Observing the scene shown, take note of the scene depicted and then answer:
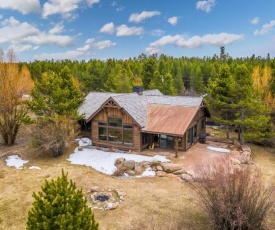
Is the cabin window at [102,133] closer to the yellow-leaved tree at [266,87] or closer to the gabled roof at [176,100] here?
the gabled roof at [176,100]

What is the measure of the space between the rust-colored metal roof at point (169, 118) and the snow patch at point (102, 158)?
2.77 meters

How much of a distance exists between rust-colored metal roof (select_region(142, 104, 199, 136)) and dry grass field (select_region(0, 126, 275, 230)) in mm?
5772

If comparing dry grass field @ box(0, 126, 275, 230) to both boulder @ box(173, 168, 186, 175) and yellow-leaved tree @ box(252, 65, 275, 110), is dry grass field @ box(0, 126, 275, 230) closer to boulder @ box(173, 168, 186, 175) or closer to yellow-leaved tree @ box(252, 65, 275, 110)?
boulder @ box(173, 168, 186, 175)

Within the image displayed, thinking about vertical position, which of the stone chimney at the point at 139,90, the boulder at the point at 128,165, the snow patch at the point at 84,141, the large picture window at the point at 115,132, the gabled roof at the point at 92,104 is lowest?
the boulder at the point at 128,165

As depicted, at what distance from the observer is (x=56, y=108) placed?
94.4 ft

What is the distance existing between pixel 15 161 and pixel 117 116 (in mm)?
10376

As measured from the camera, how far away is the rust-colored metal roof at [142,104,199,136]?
25.7 metres

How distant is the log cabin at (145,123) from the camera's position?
26.4 meters

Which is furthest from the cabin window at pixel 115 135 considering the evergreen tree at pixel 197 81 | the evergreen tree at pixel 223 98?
the evergreen tree at pixel 197 81

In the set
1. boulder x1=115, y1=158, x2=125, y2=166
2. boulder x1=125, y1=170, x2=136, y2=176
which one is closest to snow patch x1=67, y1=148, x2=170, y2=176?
boulder x1=115, y1=158, x2=125, y2=166

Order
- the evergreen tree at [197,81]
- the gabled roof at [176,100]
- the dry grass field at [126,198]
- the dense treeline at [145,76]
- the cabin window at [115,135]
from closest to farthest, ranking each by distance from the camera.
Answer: the dry grass field at [126,198], the cabin window at [115,135], the gabled roof at [176,100], the dense treeline at [145,76], the evergreen tree at [197,81]

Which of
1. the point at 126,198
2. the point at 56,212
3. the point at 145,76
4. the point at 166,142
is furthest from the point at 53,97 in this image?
the point at 145,76

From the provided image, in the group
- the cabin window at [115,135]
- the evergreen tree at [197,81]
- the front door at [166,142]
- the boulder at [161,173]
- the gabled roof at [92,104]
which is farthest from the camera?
the evergreen tree at [197,81]

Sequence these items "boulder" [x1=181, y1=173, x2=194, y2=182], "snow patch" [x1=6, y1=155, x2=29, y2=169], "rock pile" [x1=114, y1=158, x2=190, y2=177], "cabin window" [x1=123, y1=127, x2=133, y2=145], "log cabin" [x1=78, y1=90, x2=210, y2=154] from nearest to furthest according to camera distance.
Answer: "boulder" [x1=181, y1=173, x2=194, y2=182]
"rock pile" [x1=114, y1=158, x2=190, y2=177]
"snow patch" [x1=6, y1=155, x2=29, y2=169]
"log cabin" [x1=78, y1=90, x2=210, y2=154]
"cabin window" [x1=123, y1=127, x2=133, y2=145]
